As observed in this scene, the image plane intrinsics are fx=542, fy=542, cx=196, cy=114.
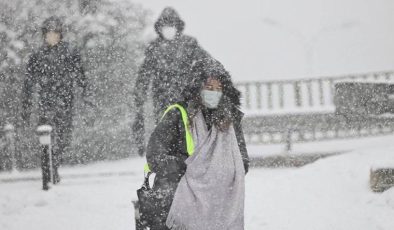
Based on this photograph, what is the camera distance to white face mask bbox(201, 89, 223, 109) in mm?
3674

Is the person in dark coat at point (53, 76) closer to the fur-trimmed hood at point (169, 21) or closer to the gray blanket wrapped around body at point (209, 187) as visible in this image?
the fur-trimmed hood at point (169, 21)

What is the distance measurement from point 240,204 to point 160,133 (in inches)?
28.3

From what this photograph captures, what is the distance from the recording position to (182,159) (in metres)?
3.62

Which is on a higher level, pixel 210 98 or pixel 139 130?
pixel 210 98

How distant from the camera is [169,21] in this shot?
22.2ft

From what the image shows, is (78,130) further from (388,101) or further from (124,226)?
(388,101)

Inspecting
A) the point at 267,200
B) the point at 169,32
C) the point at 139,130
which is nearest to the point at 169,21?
the point at 169,32

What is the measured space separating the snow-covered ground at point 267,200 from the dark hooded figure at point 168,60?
4.46 ft

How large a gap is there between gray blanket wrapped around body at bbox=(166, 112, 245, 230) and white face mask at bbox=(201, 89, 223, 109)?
92 mm

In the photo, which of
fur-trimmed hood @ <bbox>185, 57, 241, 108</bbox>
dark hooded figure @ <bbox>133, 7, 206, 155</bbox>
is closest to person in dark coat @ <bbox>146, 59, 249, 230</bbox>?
fur-trimmed hood @ <bbox>185, 57, 241, 108</bbox>

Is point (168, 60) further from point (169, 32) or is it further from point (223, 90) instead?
point (223, 90)

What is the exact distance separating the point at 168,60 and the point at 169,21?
20.2 inches

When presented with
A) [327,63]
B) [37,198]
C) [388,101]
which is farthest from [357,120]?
[327,63]

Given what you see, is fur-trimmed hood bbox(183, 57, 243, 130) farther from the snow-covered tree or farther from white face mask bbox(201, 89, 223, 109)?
the snow-covered tree
